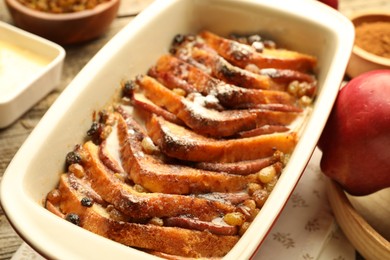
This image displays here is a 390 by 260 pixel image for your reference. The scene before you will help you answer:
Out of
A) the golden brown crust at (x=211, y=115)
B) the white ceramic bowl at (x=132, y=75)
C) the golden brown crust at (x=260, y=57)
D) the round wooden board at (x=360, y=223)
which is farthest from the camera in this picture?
the golden brown crust at (x=260, y=57)

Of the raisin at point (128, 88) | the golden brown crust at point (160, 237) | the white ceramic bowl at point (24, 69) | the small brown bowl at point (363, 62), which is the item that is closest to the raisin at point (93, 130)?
the raisin at point (128, 88)

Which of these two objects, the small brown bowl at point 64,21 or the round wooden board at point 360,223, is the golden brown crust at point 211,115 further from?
the small brown bowl at point 64,21

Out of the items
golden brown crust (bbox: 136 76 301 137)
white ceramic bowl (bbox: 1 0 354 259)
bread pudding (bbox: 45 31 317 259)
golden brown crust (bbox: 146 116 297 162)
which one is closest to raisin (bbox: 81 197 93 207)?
bread pudding (bbox: 45 31 317 259)

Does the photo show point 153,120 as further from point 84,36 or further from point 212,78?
point 84,36

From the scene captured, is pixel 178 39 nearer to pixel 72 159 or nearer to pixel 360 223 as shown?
pixel 72 159

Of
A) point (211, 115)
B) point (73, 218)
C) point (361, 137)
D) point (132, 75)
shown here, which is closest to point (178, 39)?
point (132, 75)

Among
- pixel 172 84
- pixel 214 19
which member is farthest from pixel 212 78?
pixel 214 19
